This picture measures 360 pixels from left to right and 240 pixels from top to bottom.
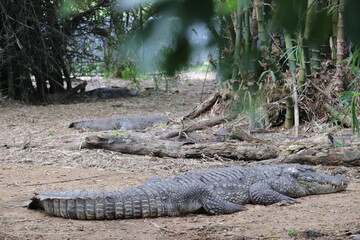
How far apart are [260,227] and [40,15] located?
8.19 m

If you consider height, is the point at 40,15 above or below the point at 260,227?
above

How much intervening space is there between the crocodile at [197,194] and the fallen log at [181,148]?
1.09 meters

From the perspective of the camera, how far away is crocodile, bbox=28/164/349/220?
11.8ft

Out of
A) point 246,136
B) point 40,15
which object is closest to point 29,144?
point 246,136

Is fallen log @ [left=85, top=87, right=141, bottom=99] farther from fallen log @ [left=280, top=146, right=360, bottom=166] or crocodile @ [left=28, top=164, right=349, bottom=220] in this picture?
crocodile @ [left=28, top=164, right=349, bottom=220]

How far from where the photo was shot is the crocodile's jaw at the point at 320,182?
170 inches

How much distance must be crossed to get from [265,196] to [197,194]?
0.60 m

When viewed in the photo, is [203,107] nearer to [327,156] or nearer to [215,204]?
[327,156]

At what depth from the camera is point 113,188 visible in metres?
4.47

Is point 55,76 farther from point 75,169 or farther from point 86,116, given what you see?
point 75,169

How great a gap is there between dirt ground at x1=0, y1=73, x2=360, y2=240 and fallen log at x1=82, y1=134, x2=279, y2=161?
11 cm

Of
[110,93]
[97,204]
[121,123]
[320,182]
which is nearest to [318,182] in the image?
[320,182]

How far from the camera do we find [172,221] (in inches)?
146

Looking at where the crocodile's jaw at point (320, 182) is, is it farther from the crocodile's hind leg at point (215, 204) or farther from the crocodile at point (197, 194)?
the crocodile's hind leg at point (215, 204)
